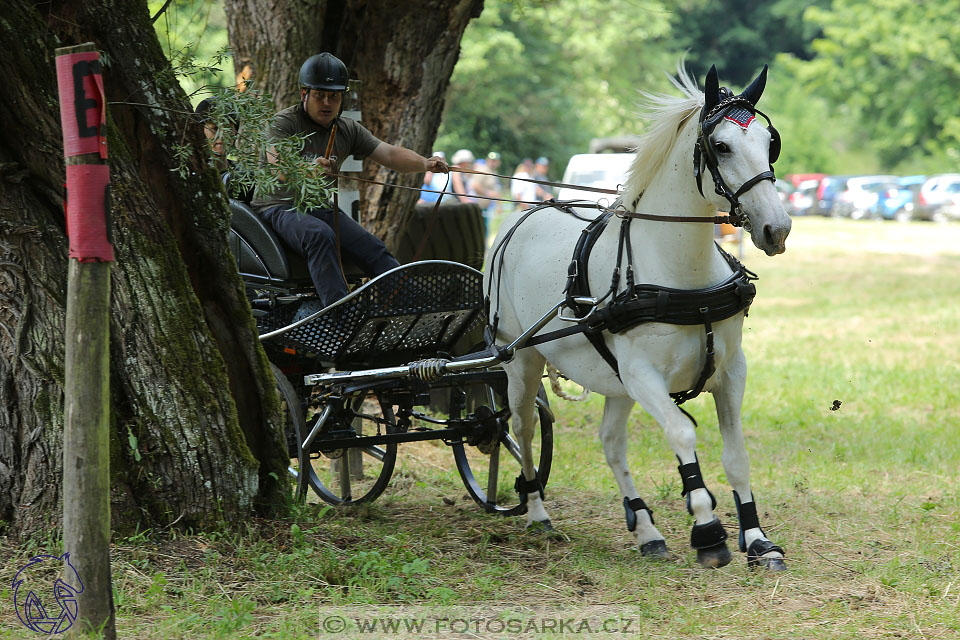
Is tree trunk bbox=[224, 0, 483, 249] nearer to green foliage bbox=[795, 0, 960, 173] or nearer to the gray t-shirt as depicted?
the gray t-shirt

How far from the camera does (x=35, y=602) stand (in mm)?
4066

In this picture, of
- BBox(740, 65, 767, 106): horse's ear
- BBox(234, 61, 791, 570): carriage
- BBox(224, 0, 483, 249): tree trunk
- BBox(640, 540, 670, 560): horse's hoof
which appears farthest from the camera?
BBox(224, 0, 483, 249): tree trunk

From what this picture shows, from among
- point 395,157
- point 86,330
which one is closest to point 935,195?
point 395,157

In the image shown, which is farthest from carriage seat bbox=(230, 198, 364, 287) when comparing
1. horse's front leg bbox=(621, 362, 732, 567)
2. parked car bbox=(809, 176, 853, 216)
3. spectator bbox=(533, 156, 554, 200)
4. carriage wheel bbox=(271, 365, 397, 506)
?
parked car bbox=(809, 176, 853, 216)

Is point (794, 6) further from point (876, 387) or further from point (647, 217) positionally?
point (647, 217)

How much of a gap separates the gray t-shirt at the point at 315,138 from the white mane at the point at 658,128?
1779 mm

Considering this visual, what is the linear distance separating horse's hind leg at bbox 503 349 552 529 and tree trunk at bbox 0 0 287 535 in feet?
5.60

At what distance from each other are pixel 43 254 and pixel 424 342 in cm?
230

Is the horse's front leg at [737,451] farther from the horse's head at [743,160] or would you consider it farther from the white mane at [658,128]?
the white mane at [658,128]

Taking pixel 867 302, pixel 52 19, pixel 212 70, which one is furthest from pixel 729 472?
pixel 867 302

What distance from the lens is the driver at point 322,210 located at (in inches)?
233

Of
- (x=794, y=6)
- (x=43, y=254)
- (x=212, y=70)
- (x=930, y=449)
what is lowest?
(x=930, y=449)

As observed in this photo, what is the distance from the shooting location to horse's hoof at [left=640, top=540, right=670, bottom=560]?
537 centimetres

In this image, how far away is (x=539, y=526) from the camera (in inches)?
234
